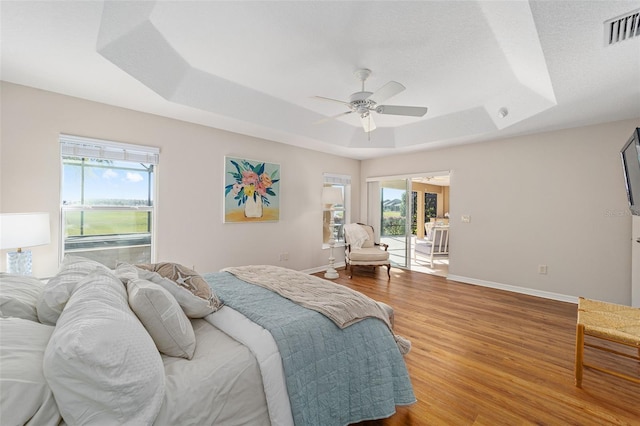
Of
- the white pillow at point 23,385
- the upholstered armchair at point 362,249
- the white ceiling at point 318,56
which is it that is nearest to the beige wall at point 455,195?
the white ceiling at point 318,56

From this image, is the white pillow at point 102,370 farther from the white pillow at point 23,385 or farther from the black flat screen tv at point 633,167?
the black flat screen tv at point 633,167

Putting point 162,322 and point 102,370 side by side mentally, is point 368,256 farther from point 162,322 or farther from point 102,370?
point 102,370

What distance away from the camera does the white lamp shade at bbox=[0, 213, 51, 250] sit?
2074mm

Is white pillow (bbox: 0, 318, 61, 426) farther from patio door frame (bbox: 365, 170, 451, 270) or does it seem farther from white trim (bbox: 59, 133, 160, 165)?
patio door frame (bbox: 365, 170, 451, 270)

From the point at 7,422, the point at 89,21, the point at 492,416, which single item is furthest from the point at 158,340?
the point at 89,21

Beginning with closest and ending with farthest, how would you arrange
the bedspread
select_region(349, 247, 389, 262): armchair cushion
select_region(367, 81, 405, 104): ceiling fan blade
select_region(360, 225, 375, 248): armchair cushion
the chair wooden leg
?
the bedspread → the chair wooden leg → select_region(367, 81, 405, 104): ceiling fan blade → select_region(349, 247, 389, 262): armchair cushion → select_region(360, 225, 375, 248): armchair cushion

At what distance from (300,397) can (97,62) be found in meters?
2.95

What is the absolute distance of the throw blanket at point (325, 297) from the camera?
1.70 meters

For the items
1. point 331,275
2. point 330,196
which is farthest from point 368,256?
point 330,196

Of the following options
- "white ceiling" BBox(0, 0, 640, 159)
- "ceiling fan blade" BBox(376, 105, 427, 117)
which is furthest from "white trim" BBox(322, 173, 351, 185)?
"ceiling fan blade" BBox(376, 105, 427, 117)

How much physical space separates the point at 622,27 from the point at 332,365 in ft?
9.24

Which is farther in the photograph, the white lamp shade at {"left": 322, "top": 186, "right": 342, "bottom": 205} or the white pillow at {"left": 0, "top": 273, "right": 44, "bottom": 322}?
the white lamp shade at {"left": 322, "top": 186, "right": 342, "bottom": 205}

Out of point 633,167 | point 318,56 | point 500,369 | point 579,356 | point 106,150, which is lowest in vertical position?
point 500,369

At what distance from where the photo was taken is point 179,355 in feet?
4.28
